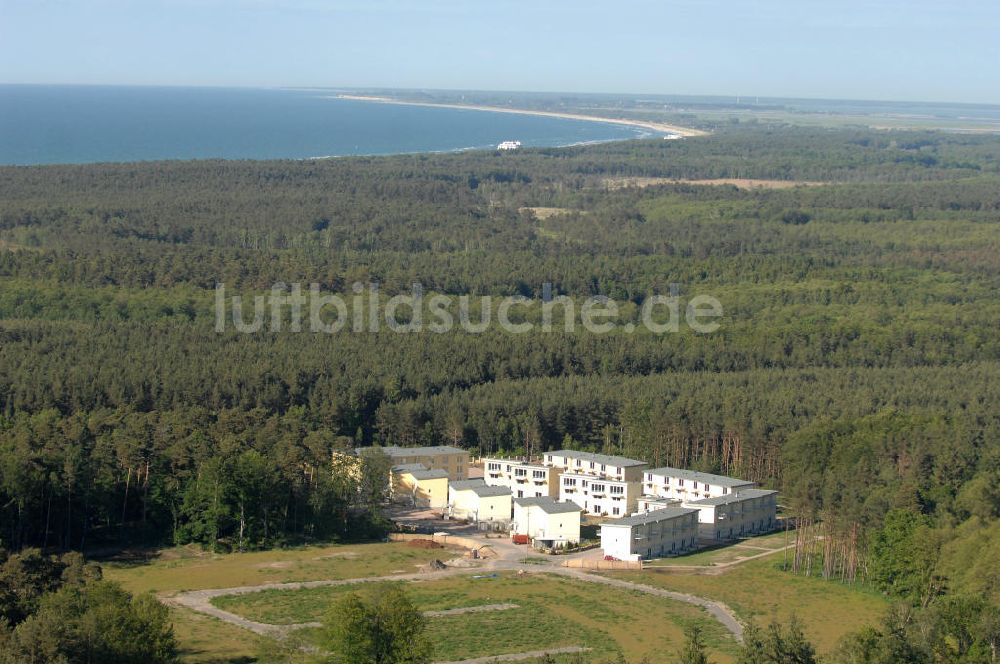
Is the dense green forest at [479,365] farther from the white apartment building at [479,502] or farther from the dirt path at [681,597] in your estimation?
the dirt path at [681,597]

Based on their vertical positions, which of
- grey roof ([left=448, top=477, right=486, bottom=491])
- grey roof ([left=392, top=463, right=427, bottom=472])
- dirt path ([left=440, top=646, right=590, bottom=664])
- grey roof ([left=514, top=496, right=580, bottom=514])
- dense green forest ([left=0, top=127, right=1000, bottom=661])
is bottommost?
grey roof ([left=448, top=477, right=486, bottom=491])

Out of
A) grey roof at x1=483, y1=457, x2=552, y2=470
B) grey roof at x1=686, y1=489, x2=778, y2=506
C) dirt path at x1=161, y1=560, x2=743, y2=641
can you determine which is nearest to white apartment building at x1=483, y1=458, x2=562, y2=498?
grey roof at x1=483, y1=457, x2=552, y2=470

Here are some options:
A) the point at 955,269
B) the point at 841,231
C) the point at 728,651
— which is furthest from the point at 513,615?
the point at 841,231

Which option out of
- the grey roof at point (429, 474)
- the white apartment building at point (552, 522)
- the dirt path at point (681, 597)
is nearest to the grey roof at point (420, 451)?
the grey roof at point (429, 474)

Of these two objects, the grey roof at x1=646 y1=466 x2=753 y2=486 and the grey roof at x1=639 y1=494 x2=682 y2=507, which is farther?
the grey roof at x1=646 y1=466 x2=753 y2=486

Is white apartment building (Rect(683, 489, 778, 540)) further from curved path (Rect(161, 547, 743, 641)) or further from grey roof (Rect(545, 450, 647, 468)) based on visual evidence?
curved path (Rect(161, 547, 743, 641))

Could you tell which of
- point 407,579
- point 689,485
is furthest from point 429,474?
point 407,579

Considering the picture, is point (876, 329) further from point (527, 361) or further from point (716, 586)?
point (716, 586)
